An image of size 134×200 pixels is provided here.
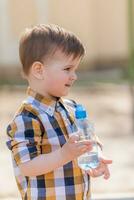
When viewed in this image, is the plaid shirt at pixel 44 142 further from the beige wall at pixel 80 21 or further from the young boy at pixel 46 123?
the beige wall at pixel 80 21

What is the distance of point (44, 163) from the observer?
10.5 ft

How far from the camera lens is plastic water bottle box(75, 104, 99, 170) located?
10.7 ft

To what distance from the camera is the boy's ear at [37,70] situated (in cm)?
330

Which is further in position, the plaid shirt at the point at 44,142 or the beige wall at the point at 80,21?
the beige wall at the point at 80,21

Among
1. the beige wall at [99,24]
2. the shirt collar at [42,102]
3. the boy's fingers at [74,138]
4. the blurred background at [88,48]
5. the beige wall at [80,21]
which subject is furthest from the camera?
the beige wall at [99,24]

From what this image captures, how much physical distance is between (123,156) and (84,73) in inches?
286

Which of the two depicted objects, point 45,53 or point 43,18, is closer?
point 45,53

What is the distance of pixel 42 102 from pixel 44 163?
0.29 meters

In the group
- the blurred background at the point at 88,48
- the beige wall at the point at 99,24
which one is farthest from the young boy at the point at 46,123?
the beige wall at the point at 99,24

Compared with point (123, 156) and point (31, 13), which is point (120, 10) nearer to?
point (31, 13)

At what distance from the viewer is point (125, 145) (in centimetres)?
771

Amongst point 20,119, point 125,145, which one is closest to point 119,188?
point 125,145

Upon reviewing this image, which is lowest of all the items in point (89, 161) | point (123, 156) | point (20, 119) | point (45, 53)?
point (123, 156)

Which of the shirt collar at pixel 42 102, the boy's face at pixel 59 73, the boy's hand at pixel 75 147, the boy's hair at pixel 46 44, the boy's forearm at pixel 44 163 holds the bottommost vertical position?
the boy's forearm at pixel 44 163
